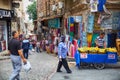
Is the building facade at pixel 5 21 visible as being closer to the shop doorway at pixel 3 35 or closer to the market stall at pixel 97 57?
the shop doorway at pixel 3 35

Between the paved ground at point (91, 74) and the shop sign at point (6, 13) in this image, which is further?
the shop sign at point (6, 13)

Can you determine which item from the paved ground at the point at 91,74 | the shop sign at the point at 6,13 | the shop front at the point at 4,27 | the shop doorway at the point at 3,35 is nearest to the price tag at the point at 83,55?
the paved ground at the point at 91,74

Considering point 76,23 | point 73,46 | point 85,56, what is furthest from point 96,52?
point 76,23

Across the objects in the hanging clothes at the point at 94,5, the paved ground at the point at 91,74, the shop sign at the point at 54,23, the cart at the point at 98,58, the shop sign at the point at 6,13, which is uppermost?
the hanging clothes at the point at 94,5

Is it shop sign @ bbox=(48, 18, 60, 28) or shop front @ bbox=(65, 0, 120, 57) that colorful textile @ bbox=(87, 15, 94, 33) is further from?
shop sign @ bbox=(48, 18, 60, 28)

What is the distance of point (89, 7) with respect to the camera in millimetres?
22312

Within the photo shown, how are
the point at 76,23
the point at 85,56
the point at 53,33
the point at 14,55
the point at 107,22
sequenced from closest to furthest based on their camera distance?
1. the point at 14,55
2. the point at 85,56
3. the point at 107,22
4. the point at 76,23
5. the point at 53,33

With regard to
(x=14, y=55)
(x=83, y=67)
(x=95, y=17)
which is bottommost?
(x=83, y=67)

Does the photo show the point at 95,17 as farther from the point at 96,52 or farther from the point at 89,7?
the point at 96,52

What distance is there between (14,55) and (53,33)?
78.8 feet

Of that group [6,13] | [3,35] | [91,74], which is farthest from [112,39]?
[3,35]

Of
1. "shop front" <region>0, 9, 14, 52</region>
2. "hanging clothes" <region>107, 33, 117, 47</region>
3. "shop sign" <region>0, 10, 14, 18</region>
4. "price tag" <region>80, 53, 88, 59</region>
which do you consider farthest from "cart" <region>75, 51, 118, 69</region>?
"shop front" <region>0, 9, 14, 52</region>

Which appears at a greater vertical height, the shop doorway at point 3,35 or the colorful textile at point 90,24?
the colorful textile at point 90,24

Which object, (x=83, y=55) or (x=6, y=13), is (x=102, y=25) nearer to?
(x=83, y=55)
